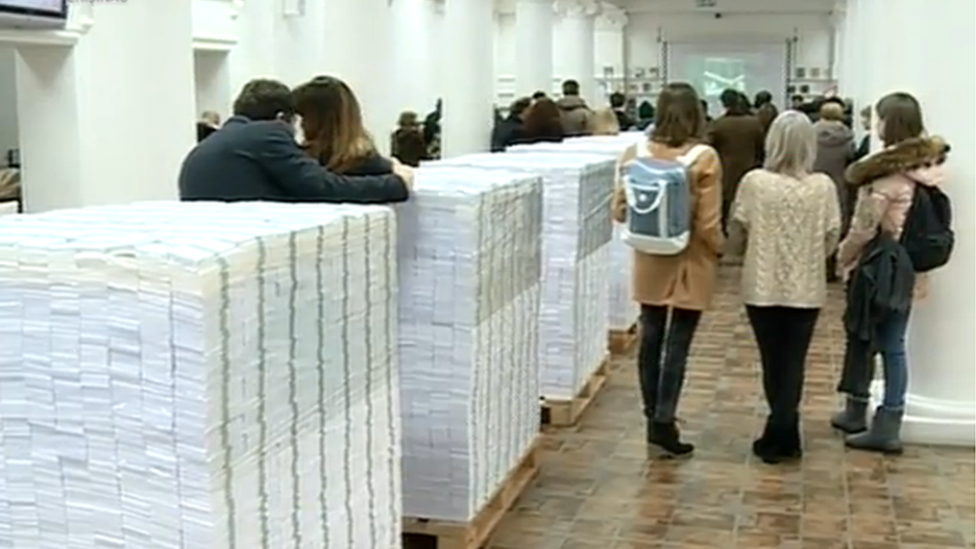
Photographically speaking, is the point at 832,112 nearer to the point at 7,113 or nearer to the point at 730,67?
the point at 7,113

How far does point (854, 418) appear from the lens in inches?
238

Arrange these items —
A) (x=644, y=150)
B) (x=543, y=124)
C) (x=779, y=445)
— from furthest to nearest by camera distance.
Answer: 1. (x=543, y=124)
2. (x=779, y=445)
3. (x=644, y=150)

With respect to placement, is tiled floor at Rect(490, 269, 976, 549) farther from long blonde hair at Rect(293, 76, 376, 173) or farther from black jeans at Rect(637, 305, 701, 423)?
long blonde hair at Rect(293, 76, 376, 173)

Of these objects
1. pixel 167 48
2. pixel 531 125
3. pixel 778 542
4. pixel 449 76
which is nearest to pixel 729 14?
pixel 449 76

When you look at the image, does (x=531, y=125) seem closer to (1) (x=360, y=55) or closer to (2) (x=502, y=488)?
(1) (x=360, y=55)

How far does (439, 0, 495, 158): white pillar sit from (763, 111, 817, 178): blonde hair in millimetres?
7382

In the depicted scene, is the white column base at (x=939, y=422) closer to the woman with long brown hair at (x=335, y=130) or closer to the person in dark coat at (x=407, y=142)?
the woman with long brown hair at (x=335, y=130)

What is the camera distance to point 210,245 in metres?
2.51

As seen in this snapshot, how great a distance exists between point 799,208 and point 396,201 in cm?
193

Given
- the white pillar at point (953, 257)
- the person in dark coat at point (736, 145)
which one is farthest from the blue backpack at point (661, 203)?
the person in dark coat at point (736, 145)

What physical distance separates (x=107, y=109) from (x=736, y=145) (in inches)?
257

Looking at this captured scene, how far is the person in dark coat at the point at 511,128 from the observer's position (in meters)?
11.1

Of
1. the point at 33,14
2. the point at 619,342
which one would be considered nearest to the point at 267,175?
the point at 33,14

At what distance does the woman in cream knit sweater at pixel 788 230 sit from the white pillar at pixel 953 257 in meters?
0.73
